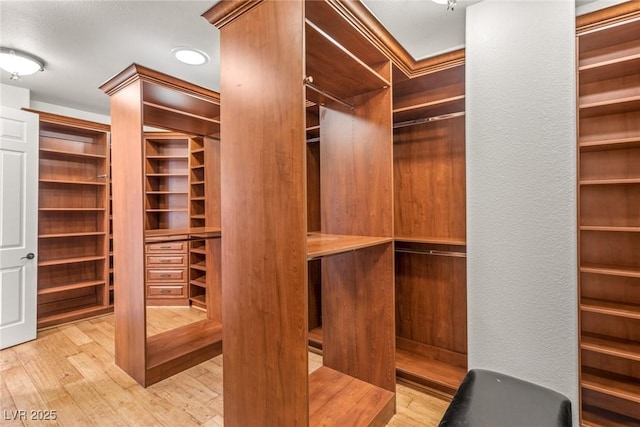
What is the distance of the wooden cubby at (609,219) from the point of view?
183cm

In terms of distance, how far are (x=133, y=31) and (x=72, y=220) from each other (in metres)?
2.81

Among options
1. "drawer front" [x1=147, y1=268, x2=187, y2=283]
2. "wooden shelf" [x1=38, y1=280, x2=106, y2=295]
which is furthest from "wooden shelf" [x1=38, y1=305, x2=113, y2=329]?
"drawer front" [x1=147, y1=268, x2=187, y2=283]

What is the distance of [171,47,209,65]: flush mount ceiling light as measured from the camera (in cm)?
266

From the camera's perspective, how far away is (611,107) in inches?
73.1

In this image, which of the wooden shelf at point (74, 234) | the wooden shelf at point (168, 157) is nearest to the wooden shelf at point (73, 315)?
the wooden shelf at point (74, 234)

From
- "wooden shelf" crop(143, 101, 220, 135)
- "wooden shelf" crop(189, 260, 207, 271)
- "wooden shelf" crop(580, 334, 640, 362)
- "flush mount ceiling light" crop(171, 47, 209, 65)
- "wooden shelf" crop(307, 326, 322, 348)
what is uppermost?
"flush mount ceiling light" crop(171, 47, 209, 65)

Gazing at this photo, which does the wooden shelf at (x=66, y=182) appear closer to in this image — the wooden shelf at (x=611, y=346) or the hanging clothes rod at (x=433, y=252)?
the hanging clothes rod at (x=433, y=252)

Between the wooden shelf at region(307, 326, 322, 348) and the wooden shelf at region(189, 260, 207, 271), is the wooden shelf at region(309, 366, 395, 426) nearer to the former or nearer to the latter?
the wooden shelf at region(307, 326, 322, 348)

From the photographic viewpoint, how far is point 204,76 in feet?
10.6

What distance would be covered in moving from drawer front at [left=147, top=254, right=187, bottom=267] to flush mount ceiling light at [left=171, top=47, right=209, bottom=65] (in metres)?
2.55

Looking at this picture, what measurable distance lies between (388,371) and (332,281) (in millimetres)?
706

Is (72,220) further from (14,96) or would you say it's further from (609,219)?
(609,219)

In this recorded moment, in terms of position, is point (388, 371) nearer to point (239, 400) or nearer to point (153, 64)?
point (239, 400)

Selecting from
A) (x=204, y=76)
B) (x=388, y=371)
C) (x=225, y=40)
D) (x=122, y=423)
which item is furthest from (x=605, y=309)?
(x=204, y=76)
